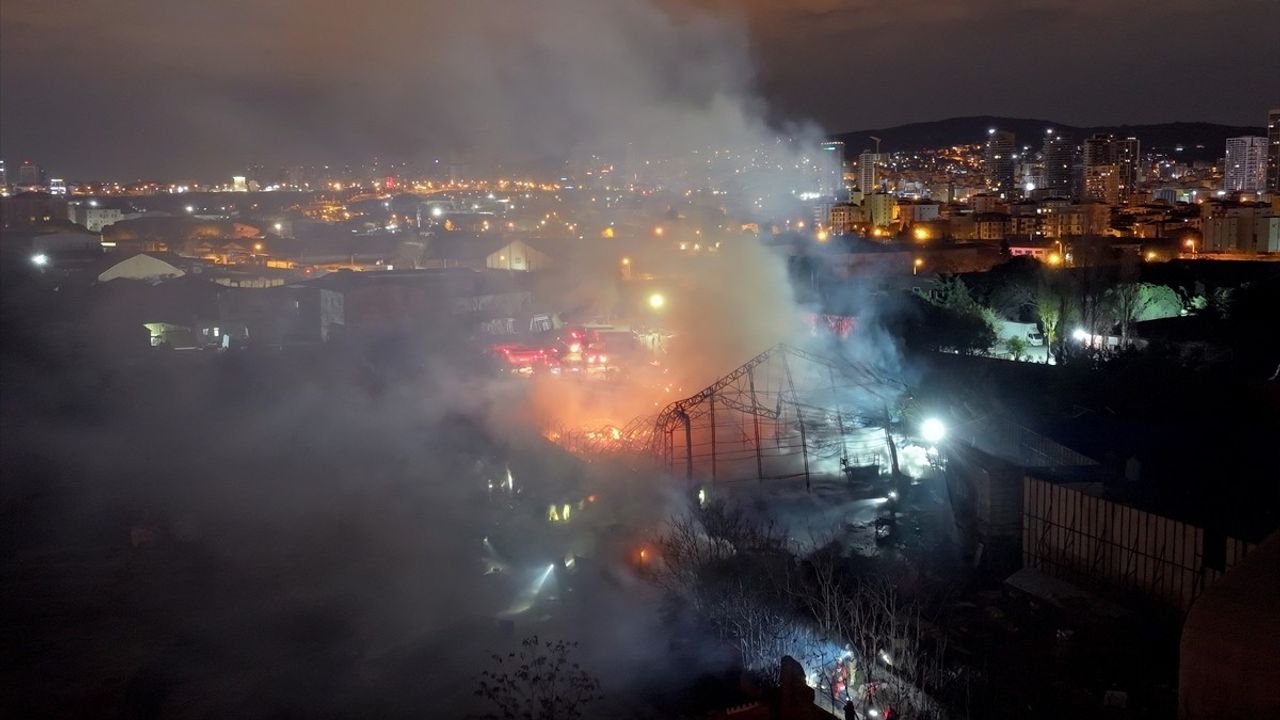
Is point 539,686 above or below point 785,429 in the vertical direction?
below

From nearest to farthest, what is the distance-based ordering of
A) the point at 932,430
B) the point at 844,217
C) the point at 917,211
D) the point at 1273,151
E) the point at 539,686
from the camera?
1. the point at 539,686
2. the point at 932,430
3. the point at 844,217
4. the point at 917,211
5. the point at 1273,151

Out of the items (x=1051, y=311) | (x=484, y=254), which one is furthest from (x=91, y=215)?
(x=1051, y=311)

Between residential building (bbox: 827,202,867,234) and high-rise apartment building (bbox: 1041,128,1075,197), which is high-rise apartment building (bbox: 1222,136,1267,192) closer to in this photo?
high-rise apartment building (bbox: 1041,128,1075,197)

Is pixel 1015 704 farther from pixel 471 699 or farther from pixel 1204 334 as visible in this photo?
pixel 1204 334

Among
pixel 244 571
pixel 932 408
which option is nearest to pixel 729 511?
pixel 932 408

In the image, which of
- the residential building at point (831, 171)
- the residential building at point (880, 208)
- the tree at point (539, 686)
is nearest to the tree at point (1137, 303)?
the tree at point (539, 686)

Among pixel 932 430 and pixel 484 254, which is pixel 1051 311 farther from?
pixel 484 254

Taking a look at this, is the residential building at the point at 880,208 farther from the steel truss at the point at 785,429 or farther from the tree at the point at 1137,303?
the steel truss at the point at 785,429
